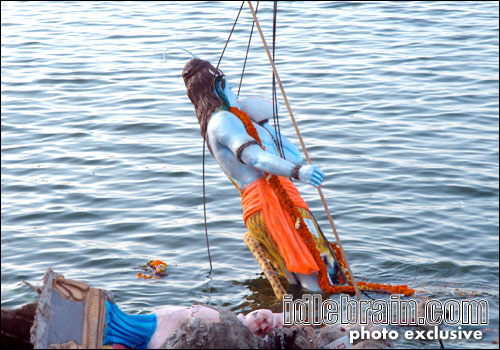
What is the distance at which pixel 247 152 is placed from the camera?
18.1ft

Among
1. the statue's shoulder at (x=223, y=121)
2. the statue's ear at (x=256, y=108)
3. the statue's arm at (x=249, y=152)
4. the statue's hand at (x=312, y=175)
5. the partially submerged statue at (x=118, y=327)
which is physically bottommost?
the partially submerged statue at (x=118, y=327)

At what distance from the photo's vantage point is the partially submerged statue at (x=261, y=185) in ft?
18.8

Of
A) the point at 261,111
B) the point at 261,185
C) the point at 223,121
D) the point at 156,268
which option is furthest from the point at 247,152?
the point at 156,268

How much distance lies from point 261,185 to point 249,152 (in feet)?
1.44

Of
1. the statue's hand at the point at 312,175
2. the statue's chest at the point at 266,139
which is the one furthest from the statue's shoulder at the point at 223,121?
the statue's hand at the point at 312,175

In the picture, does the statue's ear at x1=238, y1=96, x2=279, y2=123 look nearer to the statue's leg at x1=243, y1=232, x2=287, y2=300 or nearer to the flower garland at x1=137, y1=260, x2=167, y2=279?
the statue's leg at x1=243, y1=232, x2=287, y2=300

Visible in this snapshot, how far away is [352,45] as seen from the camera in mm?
14250

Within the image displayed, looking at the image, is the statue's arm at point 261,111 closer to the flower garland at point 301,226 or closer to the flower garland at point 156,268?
the flower garland at point 301,226

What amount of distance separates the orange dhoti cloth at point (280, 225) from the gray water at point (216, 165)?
1.65 ft

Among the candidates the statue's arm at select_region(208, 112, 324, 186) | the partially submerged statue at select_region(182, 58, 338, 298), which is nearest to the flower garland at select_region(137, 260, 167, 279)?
the partially submerged statue at select_region(182, 58, 338, 298)

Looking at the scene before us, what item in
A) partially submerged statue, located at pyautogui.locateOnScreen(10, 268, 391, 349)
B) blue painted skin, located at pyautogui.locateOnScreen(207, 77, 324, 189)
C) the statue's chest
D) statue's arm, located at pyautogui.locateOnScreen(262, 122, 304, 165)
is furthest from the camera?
statue's arm, located at pyautogui.locateOnScreen(262, 122, 304, 165)

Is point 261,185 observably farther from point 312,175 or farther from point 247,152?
point 312,175

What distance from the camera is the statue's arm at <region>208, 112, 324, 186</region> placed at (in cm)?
531

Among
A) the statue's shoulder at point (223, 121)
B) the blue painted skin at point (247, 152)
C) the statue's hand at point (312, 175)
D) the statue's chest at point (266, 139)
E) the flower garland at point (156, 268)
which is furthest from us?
the flower garland at point (156, 268)
